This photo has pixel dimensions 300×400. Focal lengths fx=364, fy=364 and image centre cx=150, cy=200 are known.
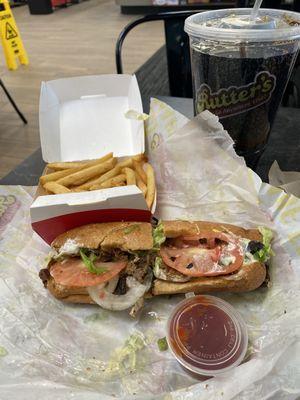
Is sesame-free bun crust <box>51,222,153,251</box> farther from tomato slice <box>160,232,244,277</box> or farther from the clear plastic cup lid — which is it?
the clear plastic cup lid

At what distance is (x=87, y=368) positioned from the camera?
46.3 inches

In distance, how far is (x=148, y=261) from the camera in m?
1.37

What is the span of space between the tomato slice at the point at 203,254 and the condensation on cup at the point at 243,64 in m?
0.43

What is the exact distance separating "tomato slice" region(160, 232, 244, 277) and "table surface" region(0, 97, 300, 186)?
0.39 meters

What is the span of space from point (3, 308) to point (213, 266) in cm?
76

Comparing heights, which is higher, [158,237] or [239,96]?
[239,96]

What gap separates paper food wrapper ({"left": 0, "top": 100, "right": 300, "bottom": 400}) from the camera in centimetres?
101

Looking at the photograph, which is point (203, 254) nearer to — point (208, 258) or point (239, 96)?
point (208, 258)

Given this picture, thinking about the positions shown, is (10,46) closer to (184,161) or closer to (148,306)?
(184,161)

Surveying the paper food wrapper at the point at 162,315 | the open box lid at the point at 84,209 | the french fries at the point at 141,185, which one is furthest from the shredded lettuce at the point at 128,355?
the french fries at the point at 141,185

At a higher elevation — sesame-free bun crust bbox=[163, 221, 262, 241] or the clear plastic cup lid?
the clear plastic cup lid

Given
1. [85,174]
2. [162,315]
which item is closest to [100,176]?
[85,174]

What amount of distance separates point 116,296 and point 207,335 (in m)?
0.35

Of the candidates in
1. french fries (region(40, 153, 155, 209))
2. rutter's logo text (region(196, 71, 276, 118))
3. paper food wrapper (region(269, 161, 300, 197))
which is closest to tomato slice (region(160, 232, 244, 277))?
french fries (region(40, 153, 155, 209))
